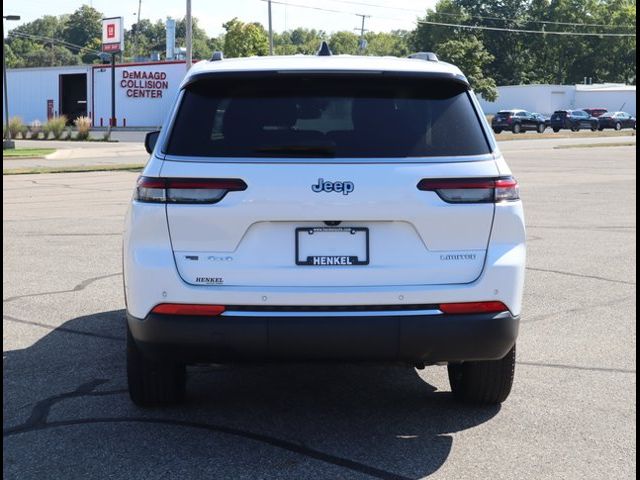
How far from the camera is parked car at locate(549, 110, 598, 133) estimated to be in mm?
72125

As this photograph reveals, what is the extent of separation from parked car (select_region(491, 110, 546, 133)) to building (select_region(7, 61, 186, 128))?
2188 cm

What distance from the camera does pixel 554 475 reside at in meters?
4.33

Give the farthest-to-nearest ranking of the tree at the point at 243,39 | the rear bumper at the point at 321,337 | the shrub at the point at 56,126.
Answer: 1. the tree at the point at 243,39
2. the shrub at the point at 56,126
3. the rear bumper at the point at 321,337

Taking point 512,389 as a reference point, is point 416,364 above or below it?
above

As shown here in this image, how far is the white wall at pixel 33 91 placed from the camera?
244 ft

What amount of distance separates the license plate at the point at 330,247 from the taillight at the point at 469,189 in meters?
0.40

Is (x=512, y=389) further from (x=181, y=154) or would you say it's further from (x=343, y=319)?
(x=181, y=154)

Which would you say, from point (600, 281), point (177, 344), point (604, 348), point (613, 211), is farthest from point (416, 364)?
point (613, 211)

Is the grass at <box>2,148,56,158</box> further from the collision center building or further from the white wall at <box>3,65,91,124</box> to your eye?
the white wall at <box>3,65,91,124</box>

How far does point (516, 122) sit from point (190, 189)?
64996 mm

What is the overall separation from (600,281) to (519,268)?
5.07 metres

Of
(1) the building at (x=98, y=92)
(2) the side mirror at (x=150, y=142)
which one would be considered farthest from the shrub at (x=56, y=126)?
(2) the side mirror at (x=150, y=142)

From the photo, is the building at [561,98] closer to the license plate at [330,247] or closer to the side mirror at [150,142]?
the side mirror at [150,142]

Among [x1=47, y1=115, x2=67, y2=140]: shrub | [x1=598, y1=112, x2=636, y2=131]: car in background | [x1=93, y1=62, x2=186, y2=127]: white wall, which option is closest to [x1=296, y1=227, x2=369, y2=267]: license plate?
[x1=47, y1=115, x2=67, y2=140]: shrub
